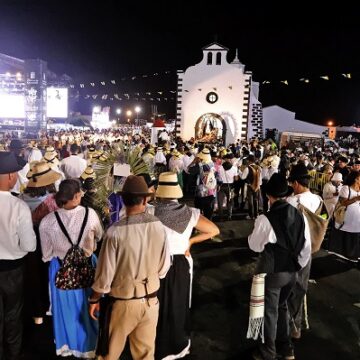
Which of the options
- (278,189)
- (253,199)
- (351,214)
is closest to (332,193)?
(351,214)

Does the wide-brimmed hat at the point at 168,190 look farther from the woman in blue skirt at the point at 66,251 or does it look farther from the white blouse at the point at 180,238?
the woman in blue skirt at the point at 66,251

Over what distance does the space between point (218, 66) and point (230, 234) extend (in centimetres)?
1994

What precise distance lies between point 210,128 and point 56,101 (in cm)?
1167

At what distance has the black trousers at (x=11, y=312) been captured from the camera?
3.39 metres

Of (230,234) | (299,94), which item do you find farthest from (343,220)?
(299,94)

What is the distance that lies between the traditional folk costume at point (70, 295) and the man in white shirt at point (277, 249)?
5.30 feet

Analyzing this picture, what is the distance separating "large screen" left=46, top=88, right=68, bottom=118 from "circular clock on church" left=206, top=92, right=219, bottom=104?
10.5m

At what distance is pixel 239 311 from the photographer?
4.96 meters

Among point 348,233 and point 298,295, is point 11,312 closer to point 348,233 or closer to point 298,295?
point 298,295

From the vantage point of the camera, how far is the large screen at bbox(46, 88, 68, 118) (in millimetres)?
27219

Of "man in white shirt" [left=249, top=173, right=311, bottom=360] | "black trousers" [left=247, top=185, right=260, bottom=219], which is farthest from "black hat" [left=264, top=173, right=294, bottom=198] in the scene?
"black trousers" [left=247, top=185, right=260, bottom=219]

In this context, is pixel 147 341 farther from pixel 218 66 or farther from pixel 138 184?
pixel 218 66

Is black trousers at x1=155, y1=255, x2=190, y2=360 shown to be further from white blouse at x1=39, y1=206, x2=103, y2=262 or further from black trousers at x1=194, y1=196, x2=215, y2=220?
black trousers at x1=194, y1=196, x2=215, y2=220

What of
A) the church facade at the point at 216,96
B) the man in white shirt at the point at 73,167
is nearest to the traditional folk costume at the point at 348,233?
the man in white shirt at the point at 73,167
